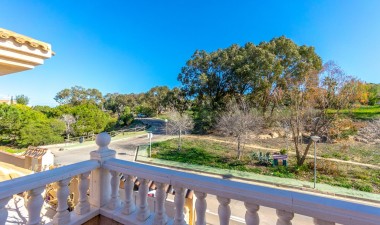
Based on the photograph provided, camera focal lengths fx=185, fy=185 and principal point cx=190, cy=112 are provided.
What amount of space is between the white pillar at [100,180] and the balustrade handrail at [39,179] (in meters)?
0.07

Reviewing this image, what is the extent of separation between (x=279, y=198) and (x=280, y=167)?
886cm

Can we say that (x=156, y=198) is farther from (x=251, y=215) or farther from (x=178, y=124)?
(x=178, y=124)

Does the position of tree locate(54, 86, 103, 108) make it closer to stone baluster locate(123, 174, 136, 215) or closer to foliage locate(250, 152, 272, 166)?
foliage locate(250, 152, 272, 166)

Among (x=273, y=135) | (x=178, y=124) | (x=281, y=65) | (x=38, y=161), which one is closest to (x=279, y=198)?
(x=38, y=161)

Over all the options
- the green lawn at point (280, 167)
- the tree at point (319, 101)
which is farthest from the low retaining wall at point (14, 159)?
the tree at point (319, 101)

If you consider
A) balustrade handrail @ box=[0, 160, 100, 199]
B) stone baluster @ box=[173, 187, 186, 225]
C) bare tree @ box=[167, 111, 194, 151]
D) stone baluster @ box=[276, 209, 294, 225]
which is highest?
balustrade handrail @ box=[0, 160, 100, 199]

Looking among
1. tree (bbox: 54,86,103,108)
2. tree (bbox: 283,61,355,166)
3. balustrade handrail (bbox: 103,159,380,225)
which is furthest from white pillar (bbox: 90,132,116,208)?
tree (bbox: 54,86,103,108)

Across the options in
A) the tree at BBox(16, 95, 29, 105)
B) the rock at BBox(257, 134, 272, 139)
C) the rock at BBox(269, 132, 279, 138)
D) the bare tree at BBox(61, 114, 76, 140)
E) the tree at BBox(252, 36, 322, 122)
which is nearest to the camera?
the rock at BBox(257, 134, 272, 139)

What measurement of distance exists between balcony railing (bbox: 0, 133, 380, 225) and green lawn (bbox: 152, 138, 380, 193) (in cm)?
785

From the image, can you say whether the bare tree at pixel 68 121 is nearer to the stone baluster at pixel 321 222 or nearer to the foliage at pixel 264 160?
the foliage at pixel 264 160

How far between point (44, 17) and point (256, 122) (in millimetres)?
11587

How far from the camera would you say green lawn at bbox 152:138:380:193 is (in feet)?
23.1

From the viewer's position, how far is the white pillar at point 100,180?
52.1 inches

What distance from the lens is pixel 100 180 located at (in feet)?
4.36
